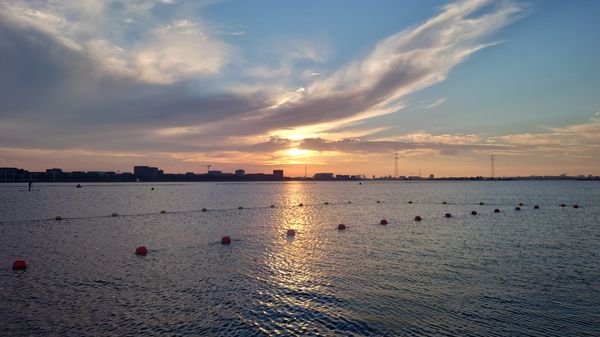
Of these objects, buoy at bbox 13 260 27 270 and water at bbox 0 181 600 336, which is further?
buoy at bbox 13 260 27 270

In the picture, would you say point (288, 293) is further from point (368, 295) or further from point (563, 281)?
point (563, 281)

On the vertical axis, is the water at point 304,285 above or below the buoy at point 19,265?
below

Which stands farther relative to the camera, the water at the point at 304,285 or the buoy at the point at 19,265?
the buoy at the point at 19,265

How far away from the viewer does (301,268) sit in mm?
25375

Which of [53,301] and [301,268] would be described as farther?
[301,268]

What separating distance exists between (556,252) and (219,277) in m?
27.2

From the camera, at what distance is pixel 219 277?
914 inches

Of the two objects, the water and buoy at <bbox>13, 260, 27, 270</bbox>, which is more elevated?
buoy at <bbox>13, 260, 27, 270</bbox>

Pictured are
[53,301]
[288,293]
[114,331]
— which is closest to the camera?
[114,331]

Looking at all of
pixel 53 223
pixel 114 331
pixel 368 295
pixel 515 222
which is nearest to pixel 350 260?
pixel 368 295

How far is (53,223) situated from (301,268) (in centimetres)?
4297

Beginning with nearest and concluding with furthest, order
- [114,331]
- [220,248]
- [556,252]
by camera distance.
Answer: [114,331] < [556,252] < [220,248]

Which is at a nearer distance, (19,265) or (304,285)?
(304,285)

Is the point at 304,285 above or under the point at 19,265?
under
